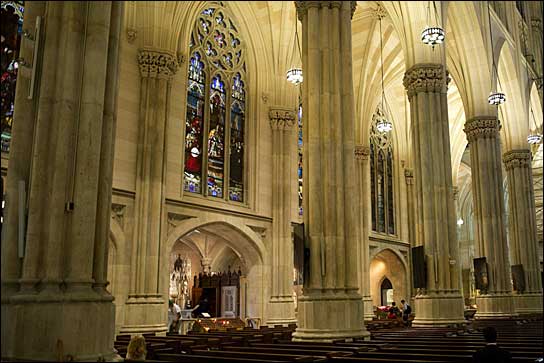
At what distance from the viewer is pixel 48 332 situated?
6164mm

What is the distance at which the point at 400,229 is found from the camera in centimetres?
3378

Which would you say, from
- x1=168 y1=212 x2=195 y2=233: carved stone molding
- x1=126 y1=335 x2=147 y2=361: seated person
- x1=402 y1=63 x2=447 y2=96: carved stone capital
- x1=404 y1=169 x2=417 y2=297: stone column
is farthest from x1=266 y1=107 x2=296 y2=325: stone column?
x1=126 y1=335 x2=147 y2=361: seated person

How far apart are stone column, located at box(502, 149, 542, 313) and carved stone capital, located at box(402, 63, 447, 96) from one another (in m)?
11.5

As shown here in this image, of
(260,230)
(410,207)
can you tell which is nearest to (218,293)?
(260,230)

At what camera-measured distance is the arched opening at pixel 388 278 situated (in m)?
32.8

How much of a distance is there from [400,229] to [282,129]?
13.0 metres

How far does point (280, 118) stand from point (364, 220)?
7.80m

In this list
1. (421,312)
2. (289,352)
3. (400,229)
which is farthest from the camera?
(400,229)

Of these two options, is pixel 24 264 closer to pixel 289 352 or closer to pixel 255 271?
pixel 289 352

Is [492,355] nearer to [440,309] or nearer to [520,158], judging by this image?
[440,309]

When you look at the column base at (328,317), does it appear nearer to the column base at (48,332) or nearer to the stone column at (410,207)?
the column base at (48,332)

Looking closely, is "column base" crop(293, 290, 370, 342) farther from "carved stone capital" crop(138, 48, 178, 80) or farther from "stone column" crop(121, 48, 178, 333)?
"carved stone capital" crop(138, 48, 178, 80)

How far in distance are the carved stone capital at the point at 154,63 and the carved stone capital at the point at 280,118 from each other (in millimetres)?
5813

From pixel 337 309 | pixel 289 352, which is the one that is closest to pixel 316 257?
pixel 337 309
